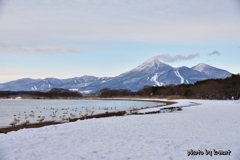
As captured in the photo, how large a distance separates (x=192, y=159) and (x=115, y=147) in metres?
2.78

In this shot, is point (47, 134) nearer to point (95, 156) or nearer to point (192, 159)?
point (95, 156)

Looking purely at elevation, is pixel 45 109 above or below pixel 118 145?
below

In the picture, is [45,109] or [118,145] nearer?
[118,145]

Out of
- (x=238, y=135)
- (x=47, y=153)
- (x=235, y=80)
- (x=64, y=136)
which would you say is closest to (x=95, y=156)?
(x=47, y=153)

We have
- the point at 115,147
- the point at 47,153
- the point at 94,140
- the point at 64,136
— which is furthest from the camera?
the point at 64,136

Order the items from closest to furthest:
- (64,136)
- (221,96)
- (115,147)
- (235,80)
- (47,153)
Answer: (47,153) < (115,147) < (64,136) < (235,80) < (221,96)

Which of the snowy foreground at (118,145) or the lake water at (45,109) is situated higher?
the snowy foreground at (118,145)

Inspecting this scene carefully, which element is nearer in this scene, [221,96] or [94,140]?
[94,140]

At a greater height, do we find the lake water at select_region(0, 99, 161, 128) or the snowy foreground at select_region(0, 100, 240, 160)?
the snowy foreground at select_region(0, 100, 240, 160)

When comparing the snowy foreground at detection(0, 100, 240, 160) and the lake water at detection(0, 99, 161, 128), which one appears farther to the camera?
the lake water at detection(0, 99, 161, 128)

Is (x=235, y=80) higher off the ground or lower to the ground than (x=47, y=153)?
higher

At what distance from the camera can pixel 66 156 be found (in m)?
8.41

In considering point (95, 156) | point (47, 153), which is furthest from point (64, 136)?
point (95, 156)

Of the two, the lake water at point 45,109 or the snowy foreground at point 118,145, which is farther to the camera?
the lake water at point 45,109
